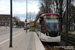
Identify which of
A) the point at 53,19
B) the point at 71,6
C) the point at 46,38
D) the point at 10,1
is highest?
the point at 71,6

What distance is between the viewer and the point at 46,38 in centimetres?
1011

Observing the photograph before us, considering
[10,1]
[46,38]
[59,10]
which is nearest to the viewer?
[10,1]

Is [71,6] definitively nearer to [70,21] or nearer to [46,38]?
[70,21]

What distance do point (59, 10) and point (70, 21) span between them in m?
3.56

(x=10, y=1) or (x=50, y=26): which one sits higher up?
(x=10, y=1)

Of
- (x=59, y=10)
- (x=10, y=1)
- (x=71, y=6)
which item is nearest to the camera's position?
(x=10, y=1)

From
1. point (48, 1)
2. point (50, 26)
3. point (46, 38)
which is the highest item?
point (48, 1)

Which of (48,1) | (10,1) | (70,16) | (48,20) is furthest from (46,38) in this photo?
(48,1)

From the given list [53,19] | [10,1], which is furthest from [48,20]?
[10,1]

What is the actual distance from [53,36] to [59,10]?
1413 cm

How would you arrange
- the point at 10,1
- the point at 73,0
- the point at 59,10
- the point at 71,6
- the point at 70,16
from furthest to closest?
the point at 59,10 < the point at 70,16 < the point at 71,6 < the point at 73,0 < the point at 10,1

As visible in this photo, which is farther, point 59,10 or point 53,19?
point 59,10

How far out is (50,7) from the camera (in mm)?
23953

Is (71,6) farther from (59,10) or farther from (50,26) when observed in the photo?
(50,26)
